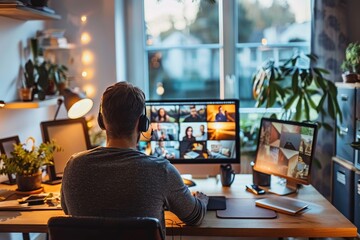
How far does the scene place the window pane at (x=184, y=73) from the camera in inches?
Result: 146

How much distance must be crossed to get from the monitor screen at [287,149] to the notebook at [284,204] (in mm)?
166

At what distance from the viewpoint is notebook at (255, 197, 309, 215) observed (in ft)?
6.32

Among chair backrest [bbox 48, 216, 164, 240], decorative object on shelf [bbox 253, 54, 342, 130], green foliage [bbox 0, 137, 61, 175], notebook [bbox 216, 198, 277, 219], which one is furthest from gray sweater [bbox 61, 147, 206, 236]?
decorative object on shelf [bbox 253, 54, 342, 130]

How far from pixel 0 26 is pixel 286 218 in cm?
192

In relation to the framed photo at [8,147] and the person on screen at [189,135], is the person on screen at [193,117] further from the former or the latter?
the framed photo at [8,147]

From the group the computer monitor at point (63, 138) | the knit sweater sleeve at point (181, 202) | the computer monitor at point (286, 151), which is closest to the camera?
the knit sweater sleeve at point (181, 202)

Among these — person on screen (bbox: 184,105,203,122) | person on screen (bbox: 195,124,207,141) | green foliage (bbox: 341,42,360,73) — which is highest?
green foliage (bbox: 341,42,360,73)

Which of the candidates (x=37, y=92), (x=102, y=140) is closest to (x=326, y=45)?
(x=102, y=140)

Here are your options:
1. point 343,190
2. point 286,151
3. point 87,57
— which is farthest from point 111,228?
point 87,57

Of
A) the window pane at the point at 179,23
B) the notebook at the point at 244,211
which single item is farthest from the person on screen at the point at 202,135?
the window pane at the point at 179,23

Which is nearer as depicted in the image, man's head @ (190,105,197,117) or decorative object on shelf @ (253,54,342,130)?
man's head @ (190,105,197,117)

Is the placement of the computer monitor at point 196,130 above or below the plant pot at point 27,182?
above

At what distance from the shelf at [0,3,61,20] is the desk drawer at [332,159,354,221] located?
6.93ft

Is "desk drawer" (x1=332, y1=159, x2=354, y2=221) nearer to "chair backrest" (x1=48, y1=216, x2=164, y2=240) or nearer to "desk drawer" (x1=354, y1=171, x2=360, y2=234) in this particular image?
"desk drawer" (x1=354, y1=171, x2=360, y2=234)
